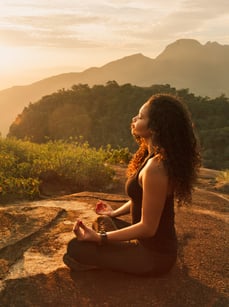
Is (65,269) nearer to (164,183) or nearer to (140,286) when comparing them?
(140,286)

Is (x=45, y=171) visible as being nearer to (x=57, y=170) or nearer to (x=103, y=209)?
(x=57, y=170)

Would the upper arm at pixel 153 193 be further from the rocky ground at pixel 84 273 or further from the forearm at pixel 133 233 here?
the rocky ground at pixel 84 273

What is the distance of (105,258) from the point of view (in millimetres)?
3779

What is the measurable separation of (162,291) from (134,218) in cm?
59

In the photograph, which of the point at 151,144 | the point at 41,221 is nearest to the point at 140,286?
the point at 151,144

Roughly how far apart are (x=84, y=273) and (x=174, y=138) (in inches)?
49.7

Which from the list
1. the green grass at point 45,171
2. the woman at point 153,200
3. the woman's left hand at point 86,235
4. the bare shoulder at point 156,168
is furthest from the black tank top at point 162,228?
the green grass at point 45,171

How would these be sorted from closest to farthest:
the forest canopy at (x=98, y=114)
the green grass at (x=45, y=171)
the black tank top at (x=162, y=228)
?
the black tank top at (x=162, y=228) → the green grass at (x=45, y=171) → the forest canopy at (x=98, y=114)

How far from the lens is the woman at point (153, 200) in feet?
11.6

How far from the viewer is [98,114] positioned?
41.1m

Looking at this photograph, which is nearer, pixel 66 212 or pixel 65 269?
pixel 65 269

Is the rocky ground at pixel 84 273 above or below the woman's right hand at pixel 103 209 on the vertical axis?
below

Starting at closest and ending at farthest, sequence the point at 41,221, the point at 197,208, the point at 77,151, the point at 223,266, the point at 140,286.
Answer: the point at 140,286 → the point at 223,266 → the point at 41,221 → the point at 197,208 → the point at 77,151

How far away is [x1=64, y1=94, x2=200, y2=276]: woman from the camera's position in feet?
11.6
